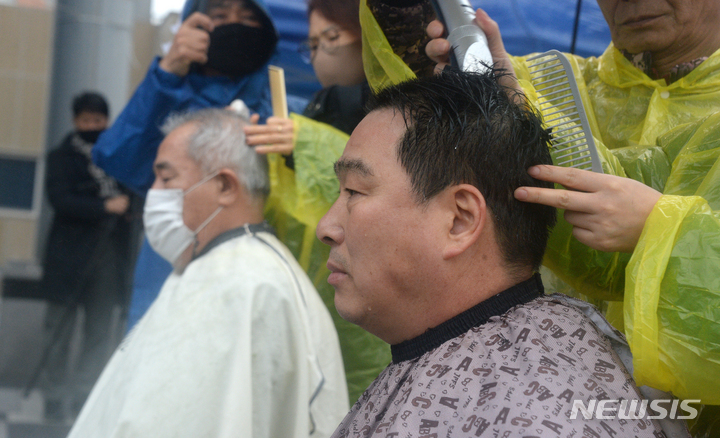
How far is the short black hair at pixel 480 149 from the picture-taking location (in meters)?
1.10

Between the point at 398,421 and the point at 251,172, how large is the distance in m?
1.49

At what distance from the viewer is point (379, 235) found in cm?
110

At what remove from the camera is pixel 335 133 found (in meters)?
2.31

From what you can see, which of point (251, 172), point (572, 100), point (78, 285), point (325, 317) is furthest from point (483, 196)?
point (78, 285)

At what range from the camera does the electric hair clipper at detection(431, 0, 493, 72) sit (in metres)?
1.26

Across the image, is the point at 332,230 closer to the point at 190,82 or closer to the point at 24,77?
the point at 190,82

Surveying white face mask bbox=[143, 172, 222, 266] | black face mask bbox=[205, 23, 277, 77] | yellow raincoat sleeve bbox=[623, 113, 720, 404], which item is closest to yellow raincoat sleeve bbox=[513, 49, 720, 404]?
yellow raincoat sleeve bbox=[623, 113, 720, 404]

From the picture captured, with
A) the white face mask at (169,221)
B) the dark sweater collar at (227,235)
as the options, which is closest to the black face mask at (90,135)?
the white face mask at (169,221)

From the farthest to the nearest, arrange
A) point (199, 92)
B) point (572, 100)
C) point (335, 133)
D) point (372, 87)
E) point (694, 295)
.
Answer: point (199, 92) → point (335, 133) → point (372, 87) → point (572, 100) → point (694, 295)

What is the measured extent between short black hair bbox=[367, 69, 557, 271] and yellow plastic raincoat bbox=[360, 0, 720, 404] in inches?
6.8

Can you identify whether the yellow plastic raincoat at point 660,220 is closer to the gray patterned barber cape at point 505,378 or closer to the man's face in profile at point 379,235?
the gray patterned barber cape at point 505,378

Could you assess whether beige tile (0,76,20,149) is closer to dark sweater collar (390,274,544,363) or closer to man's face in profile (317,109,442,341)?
man's face in profile (317,109,442,341)

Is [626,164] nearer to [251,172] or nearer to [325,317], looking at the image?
[325,317]

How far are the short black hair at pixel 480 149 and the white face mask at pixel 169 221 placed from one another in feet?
4.21
